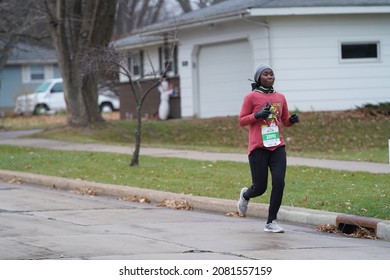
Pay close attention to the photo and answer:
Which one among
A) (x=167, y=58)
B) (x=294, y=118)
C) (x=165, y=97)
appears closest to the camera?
(x=294, y=118)

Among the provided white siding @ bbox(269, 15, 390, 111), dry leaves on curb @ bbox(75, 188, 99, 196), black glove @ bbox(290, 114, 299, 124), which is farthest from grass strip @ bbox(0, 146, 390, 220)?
white siding @ bbox(269, 15, 390, 111)

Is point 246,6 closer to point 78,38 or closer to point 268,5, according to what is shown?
point 268,5

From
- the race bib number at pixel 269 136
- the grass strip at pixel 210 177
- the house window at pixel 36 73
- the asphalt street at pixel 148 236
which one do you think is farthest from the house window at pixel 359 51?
the house window at pixel 36 73

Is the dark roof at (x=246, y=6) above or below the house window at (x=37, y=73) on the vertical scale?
above

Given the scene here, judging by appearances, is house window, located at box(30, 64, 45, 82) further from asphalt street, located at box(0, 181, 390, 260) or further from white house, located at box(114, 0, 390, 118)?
asphalt street, located at box(0, 181, 390, 260)

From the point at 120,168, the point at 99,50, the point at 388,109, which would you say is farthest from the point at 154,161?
the point at 388,109

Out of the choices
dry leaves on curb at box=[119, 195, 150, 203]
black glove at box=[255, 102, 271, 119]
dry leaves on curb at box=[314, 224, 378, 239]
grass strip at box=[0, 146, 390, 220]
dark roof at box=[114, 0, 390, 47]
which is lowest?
dry leaves on curb at box=[314, 224, 378, 239]

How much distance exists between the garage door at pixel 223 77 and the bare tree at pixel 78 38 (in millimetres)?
4114

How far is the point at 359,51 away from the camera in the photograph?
27844mm

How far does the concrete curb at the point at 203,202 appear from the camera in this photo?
11258 millimetres

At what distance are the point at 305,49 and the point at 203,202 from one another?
14.5 meters

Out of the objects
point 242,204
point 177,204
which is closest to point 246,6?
point 177,204

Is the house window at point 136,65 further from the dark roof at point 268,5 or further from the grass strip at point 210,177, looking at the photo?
the grass strip at point 210,177

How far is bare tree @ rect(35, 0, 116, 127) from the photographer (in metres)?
26.3
